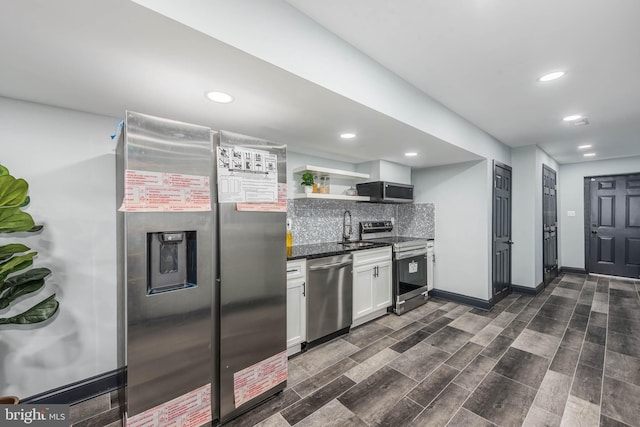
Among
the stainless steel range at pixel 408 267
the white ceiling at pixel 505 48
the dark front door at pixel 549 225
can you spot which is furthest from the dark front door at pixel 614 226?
the stainless steel range at pixel 408 267

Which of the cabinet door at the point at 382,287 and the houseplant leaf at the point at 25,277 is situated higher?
the houseplant leaf at the point at 25,277

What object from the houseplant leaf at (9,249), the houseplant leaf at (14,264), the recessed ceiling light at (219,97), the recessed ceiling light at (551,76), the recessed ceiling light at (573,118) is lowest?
the houseplant leaf at (14,264)

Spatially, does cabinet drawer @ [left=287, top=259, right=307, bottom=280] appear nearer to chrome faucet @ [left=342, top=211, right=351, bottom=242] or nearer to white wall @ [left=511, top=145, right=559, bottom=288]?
chrome faucet @ [left=342, top=211, right=351, bottom=242]

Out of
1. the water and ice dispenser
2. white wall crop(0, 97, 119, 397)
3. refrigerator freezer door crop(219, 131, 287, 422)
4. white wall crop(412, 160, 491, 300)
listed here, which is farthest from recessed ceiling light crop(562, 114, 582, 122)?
white wall crop(0, 97, 119, 397)

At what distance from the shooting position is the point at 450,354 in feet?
8.21

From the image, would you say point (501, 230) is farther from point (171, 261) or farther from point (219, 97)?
point (171, 261)

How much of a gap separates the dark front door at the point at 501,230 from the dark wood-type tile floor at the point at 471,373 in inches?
21.4

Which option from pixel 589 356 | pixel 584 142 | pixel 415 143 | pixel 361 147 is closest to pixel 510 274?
pixel 589 356

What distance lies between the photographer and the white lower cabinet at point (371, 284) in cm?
303

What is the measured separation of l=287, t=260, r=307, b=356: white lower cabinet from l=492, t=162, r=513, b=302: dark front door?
291 centimetres

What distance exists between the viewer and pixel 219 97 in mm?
1767

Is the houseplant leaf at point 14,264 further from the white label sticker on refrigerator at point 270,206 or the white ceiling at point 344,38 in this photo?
the white label sticker on refrigerator at point 270,206

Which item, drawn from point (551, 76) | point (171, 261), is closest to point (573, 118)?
point (551, 76)

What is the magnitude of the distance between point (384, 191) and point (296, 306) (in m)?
1.98
